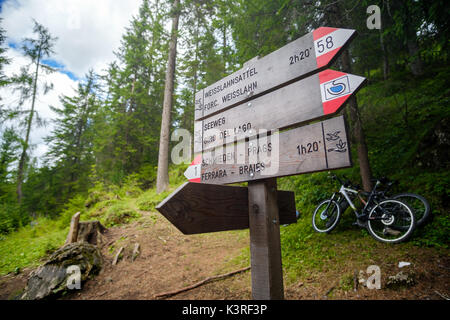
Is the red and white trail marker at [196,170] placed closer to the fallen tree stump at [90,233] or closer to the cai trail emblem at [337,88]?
the cai trail emblem at [337,88]

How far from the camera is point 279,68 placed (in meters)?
1.63

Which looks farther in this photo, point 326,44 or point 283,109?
point 283,109

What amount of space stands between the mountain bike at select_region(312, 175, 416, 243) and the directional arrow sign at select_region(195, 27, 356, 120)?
3.44m

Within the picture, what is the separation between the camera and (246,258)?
437cm

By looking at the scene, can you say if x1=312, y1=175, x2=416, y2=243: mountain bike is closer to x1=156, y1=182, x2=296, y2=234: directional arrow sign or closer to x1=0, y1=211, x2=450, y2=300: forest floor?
x1=0, y1=211, x2=450, y2=300: forest floor

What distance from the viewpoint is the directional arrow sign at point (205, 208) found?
1.18m

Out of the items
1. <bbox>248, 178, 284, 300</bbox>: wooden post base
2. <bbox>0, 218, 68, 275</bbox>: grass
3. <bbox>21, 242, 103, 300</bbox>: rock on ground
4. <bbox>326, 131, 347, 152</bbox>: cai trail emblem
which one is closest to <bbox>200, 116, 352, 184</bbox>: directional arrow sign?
<bbox>326, 131, 347, 152</bbox>: cai trail emblem

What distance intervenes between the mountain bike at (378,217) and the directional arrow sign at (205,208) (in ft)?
11.2

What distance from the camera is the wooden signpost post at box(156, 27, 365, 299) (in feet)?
4.10

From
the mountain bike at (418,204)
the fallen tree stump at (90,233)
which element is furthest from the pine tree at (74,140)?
the mountain bike at (418,204)

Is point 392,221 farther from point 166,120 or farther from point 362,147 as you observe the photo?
point 166,120

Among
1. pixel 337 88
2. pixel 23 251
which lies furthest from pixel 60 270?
pixel 337 88

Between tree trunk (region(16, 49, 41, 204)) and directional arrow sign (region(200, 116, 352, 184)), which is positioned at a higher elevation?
tree trunk (region(16, 49, 41, 204))

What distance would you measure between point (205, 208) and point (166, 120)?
983cm
